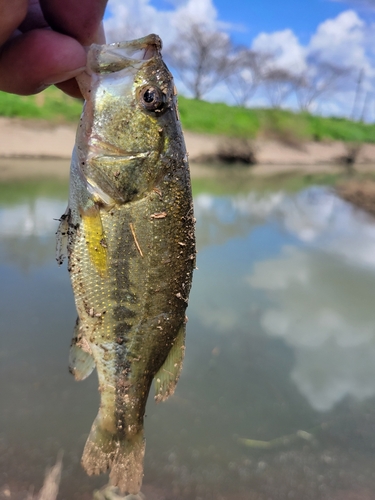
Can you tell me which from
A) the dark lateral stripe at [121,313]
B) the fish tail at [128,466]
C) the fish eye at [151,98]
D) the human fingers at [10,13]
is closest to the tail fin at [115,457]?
the fish tail at [128,466]

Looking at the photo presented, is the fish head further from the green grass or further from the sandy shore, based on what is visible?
the green grass

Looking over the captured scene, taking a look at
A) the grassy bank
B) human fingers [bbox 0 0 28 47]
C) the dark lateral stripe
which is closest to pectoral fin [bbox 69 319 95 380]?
the dark lateral stripe

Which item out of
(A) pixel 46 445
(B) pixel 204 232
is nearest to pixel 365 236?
(B) pixel 204 232

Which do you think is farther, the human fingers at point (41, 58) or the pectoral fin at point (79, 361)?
the pectoral fin at point (79, 361)

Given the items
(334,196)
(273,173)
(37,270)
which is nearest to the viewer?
(37,270)

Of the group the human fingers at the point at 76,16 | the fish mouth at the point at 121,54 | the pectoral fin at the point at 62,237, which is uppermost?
the human fingers at the point at 76,16

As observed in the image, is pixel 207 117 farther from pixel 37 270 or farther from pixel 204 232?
pixel 37 270

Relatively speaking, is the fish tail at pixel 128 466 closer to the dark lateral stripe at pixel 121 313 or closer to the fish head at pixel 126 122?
the dark lateral stripe at pixel 121 313
